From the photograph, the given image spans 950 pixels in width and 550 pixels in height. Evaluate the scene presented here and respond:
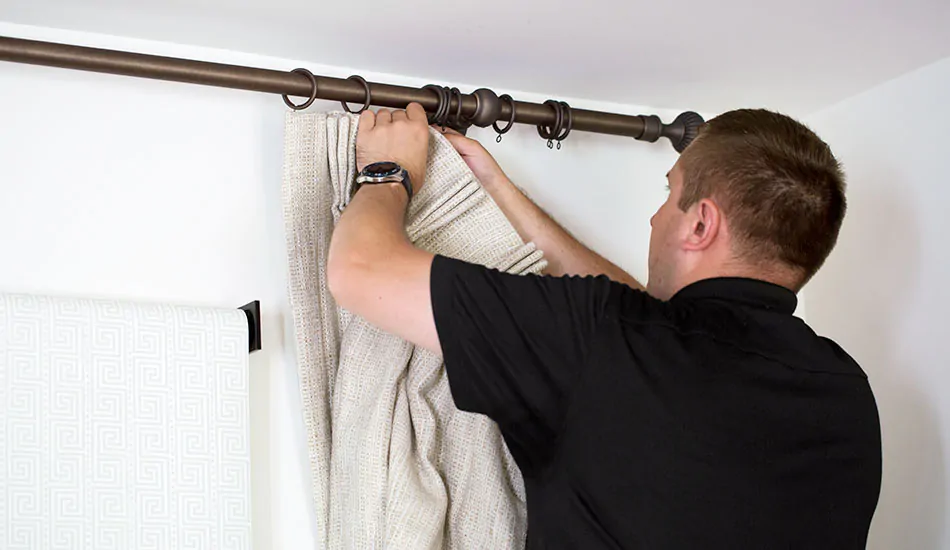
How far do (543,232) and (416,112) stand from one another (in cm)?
25

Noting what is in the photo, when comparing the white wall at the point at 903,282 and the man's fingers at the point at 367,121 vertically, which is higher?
the man's fingers at the point at 367,121

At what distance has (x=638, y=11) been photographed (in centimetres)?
119

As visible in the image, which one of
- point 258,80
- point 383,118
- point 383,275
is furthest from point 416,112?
point 383,275

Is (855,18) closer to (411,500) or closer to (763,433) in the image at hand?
(763,433)

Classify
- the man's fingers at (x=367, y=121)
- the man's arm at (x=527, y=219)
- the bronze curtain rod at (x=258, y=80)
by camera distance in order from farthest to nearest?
the man's arm at (x=527, y=219), the man's fingers at (x=367, y=121), the bronze curtain rod at (x=258, y=80)

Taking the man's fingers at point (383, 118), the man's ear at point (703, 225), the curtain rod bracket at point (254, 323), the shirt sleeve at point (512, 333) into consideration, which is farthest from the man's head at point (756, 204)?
the curtain rod bracket at point (254, 323)

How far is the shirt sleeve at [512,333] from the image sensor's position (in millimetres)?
961

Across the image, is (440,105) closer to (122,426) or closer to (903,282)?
(122,426)

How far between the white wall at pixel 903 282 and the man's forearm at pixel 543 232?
0.49 meters

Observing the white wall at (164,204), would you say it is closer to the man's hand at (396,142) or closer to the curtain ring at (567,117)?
the man's hand at (396,142)

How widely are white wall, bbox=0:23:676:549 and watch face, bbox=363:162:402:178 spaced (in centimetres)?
22

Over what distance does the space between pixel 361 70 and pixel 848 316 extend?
0.88 m

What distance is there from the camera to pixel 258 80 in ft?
3.76

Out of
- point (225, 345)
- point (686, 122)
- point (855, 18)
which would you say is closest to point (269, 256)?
point (225, 345)
